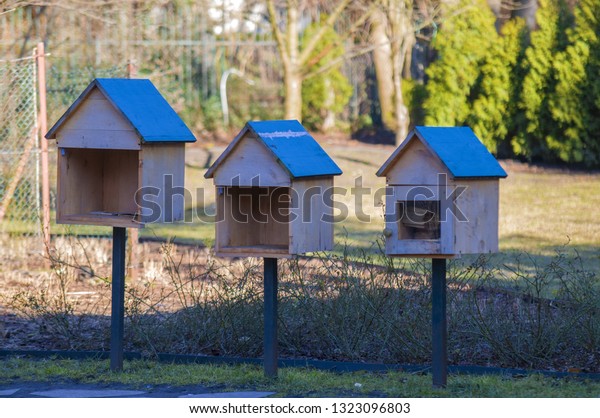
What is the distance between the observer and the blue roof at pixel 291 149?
16.1ft

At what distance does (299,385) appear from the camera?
5.10 metres

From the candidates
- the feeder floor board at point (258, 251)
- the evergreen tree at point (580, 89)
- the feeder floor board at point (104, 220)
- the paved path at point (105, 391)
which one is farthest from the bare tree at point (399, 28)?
the paved path at point (105, 391)

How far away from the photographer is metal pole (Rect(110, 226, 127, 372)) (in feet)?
17.8

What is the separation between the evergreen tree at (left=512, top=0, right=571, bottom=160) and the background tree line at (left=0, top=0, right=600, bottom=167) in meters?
0.02

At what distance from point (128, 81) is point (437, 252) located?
2191mm

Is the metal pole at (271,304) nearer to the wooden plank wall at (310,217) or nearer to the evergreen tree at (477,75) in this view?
the wooden plank wall at (310,217)

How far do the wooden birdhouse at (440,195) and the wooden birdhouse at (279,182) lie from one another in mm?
391

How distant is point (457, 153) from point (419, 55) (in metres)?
17.1

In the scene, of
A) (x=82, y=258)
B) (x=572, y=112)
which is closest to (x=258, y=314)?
(x=82, y=258)

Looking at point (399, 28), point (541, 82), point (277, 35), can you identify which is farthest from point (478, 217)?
point (541, 82)

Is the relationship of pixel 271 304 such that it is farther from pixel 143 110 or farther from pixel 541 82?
pixel 541 82

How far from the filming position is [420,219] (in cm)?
494

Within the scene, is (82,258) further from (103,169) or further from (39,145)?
(103,169)

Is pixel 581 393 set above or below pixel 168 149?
below
